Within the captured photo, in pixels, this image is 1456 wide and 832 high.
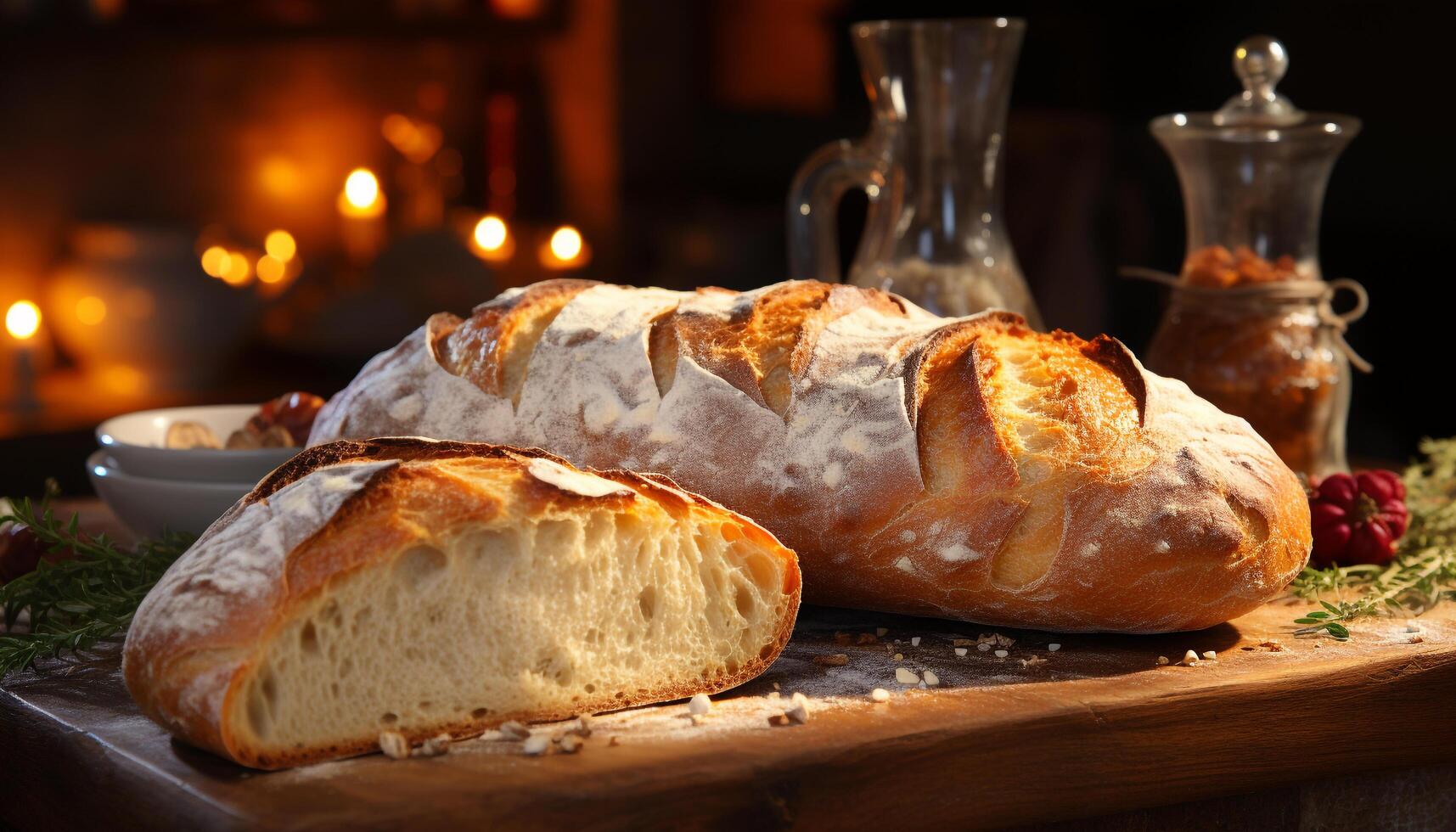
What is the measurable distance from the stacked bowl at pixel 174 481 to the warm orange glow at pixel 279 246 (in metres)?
2.50

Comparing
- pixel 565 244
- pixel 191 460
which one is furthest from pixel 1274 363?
pixel 565 244

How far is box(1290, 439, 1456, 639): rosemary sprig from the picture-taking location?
140cm

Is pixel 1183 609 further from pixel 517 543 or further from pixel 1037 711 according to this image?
pixel 517 543

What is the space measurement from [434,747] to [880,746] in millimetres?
311

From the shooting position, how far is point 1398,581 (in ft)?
5.03

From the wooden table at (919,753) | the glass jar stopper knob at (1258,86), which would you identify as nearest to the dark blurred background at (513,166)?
the glass jar stopper knob at (1258,86)

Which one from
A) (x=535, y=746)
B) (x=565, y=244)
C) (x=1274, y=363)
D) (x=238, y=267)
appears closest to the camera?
(x=535, y=746)

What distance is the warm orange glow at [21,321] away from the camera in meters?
3.36

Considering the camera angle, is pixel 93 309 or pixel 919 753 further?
pixel 93 309

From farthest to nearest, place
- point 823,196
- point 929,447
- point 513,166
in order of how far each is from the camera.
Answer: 1. point 513,166
2. point 823,196
3. point 929,447

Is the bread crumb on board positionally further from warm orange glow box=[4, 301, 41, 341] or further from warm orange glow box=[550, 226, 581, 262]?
warm orange glow box=[550, 226, 581, 262]

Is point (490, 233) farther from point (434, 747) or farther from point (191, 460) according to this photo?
point (434, 747)

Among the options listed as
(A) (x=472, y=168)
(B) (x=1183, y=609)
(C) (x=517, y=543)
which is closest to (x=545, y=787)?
(C) (x=517, y=543)

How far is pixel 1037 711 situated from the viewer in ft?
3.75
